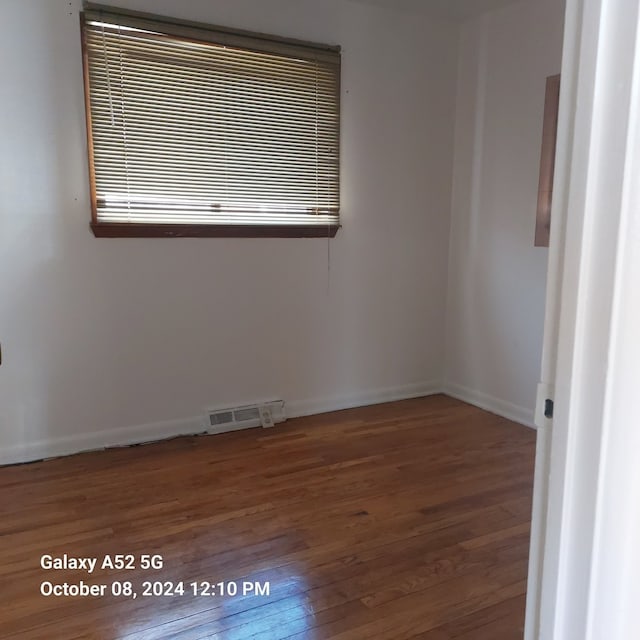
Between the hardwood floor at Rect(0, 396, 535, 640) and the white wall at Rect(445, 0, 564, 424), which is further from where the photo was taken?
the white wall at Rect(445, 0, 564, 424)

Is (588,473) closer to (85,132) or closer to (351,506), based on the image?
(351,506)

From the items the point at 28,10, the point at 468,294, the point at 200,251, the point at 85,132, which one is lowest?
the point at 468,294

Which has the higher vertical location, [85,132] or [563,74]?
[85,132]

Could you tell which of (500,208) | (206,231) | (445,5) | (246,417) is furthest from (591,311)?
(445,5)

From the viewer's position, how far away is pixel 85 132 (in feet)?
9.12

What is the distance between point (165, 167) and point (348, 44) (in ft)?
4.44

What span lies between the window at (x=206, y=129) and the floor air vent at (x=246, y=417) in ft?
3.34

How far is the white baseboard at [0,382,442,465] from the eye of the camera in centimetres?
283

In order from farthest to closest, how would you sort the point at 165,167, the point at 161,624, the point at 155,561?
the point at 165,167 → the point at 155,561 → the point at 161,624

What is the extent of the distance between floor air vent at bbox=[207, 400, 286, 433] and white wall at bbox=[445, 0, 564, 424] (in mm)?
1337

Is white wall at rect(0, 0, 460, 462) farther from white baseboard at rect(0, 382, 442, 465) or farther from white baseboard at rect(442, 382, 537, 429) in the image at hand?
white baseboard at rect(442, 382, 537, 429)

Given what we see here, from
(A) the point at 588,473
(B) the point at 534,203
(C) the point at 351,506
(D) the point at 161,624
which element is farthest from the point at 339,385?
(A) the point at 588,473

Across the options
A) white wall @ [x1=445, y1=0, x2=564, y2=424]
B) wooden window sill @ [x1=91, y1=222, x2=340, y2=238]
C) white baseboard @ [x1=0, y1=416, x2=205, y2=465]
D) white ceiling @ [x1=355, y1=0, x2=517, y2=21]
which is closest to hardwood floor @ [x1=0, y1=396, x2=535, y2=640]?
white baseboard @ [x1=0, y1=416, x2=205, y2=465]

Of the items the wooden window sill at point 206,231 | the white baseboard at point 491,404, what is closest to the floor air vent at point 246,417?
the wooden window sill at point 206,231
